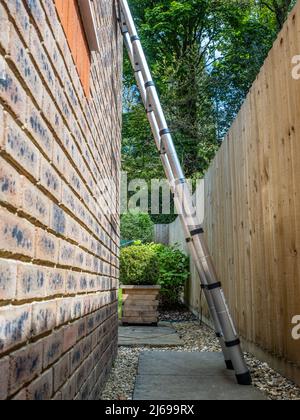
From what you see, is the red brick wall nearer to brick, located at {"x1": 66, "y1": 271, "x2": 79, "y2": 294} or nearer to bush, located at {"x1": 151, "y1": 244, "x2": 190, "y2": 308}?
brick, located at {"x1": 66, "y1": 271, "x2": 79, "y2": 294}

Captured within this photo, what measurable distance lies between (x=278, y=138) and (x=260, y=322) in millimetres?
1462

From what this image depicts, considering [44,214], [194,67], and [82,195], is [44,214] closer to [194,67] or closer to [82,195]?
[82,195]

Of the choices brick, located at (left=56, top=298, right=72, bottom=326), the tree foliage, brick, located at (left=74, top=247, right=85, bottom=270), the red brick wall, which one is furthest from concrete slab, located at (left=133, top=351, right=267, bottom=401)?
the tree foliage

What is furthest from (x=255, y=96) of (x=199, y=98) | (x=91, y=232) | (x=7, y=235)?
(x=199, y=98)

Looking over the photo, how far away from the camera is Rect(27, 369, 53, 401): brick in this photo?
3.68ft

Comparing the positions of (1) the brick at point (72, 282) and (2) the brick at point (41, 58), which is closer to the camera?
(2) the brick at point (41, 58)

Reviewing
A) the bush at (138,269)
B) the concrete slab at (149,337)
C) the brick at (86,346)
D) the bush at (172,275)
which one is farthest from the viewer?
the bush at (172,275)

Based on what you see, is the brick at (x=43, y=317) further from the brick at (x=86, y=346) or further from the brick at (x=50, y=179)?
the brick at (x=86, y=346)

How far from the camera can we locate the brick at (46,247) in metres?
1.20

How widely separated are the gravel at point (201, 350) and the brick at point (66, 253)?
1.34 m

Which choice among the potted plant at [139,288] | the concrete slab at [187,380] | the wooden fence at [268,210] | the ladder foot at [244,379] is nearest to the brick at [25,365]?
the concrete slab at [187,380]

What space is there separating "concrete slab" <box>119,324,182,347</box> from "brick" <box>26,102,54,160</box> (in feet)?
11.8

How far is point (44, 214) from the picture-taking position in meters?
1.26

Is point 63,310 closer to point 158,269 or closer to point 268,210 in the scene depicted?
point 268,210
